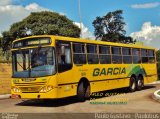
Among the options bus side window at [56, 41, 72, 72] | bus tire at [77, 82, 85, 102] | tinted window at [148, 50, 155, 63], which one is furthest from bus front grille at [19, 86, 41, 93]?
tinted window at [148, 50, 155, 63]

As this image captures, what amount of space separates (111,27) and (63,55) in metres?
72.9

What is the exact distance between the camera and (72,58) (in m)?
18.5

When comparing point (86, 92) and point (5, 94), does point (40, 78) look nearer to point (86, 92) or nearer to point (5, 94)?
point (86, 92)

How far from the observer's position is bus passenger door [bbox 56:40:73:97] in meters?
17.5

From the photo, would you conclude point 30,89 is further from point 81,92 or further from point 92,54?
point 92,54

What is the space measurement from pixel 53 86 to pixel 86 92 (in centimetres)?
296

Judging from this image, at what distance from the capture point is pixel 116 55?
76.9 ft

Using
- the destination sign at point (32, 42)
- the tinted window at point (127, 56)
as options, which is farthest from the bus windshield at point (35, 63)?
the tinted window at point (127, 56)

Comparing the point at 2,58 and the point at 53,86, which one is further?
the point at 2,58

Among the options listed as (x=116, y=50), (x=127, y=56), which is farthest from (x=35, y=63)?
(x=127, y=56)

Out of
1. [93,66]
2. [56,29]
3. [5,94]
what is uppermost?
[56,29]

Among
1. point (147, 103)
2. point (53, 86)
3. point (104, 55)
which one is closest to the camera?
point (53, 86)

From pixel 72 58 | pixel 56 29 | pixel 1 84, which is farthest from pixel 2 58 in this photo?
pixel 56 29

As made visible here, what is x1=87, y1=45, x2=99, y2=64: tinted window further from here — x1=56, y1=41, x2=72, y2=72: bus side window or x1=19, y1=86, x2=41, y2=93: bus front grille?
x1=19, y1=86, x2=41, y2=93: bus front grille
